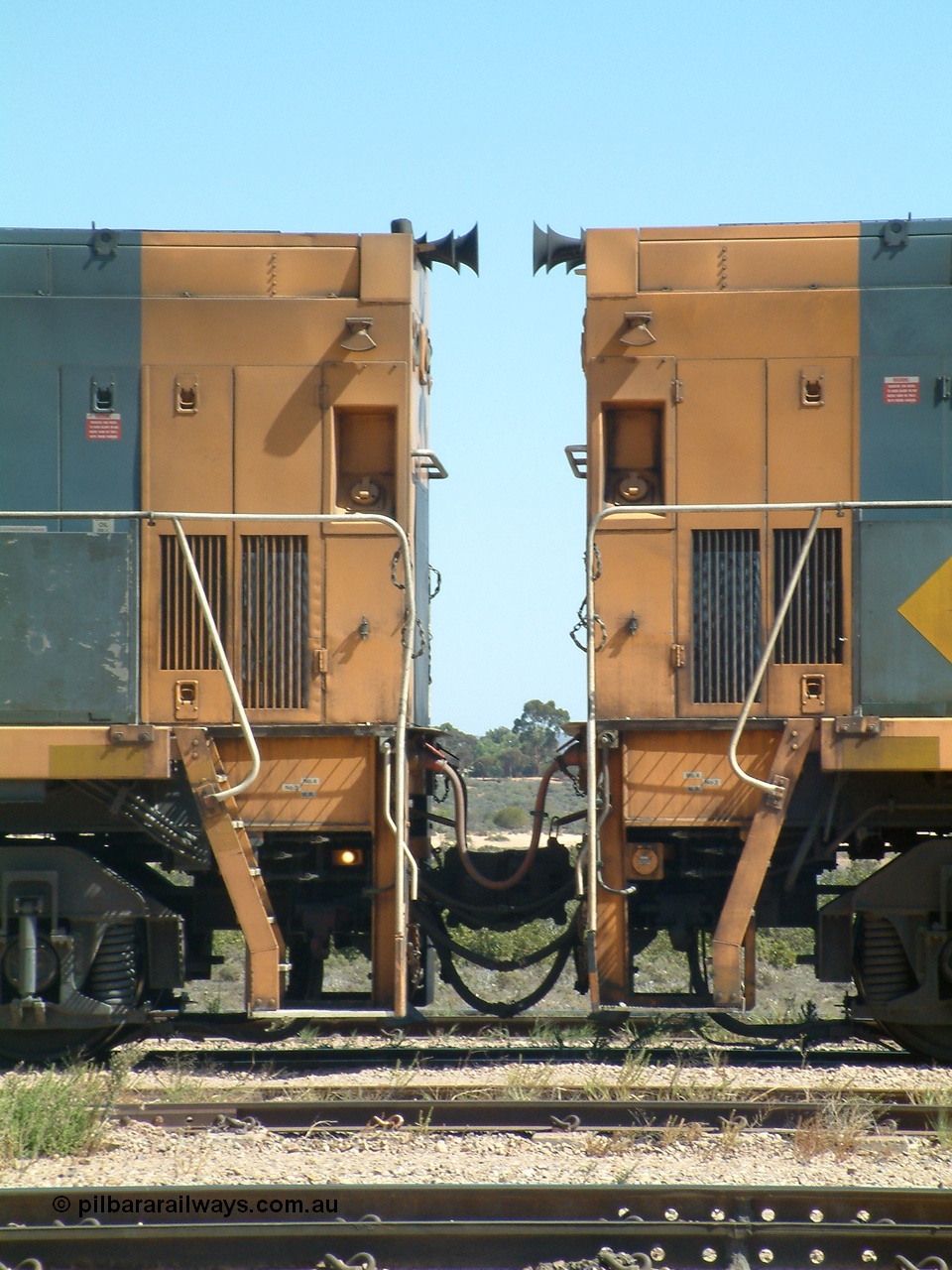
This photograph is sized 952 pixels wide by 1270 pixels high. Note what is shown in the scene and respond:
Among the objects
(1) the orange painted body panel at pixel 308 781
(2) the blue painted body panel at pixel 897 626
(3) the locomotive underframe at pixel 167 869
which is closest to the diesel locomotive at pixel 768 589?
(2) the blue painted body panel at pixel 897 626

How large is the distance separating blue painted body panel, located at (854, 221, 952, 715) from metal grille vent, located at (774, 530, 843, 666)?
141mm

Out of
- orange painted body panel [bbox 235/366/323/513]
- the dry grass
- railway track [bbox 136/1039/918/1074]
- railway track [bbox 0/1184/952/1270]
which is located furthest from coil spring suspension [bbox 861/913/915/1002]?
orange painted body panel [bbox 235/366/323/513]

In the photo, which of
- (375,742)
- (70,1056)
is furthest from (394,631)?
(70,1056)

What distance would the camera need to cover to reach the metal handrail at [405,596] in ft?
22.0

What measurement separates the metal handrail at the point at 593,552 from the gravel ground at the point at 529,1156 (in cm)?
105

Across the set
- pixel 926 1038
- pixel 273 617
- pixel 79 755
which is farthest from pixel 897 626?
pixel 79 755

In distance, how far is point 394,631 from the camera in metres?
7.18

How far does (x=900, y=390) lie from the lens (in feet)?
23.6

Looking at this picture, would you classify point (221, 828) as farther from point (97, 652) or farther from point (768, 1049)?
point (768, 1049)

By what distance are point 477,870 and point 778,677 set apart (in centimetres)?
197

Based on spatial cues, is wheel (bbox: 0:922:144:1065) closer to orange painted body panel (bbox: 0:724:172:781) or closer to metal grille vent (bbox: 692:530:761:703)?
orange painted body panel (bbox: 0:724:172:781)

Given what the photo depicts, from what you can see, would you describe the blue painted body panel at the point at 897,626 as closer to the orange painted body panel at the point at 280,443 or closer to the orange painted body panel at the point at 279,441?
the orange painted body panel at the point at 280,443

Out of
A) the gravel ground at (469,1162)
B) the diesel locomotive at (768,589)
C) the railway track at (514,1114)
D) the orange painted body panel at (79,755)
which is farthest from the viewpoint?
the diesel locomotive at (768,589)

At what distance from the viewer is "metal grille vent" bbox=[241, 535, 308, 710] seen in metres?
7.17
